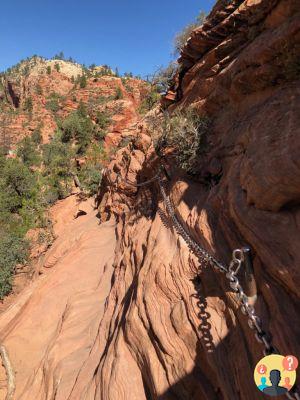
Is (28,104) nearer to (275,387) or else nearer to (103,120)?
(103,120)

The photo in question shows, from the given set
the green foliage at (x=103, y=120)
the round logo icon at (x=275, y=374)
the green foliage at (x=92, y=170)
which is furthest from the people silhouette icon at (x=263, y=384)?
the green foliage at (x=103, y=120)

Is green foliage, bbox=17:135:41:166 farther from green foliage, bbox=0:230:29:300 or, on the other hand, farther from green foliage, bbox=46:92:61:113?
green foliage, bbox=0:230:29:300

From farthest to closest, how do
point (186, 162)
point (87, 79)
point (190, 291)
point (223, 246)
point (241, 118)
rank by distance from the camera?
point (87, 79) < point (186, 162) < point (241, 118) < point (190, 291) < point (223, 246)

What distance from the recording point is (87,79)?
181 ft

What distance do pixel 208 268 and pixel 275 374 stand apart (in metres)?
2.81

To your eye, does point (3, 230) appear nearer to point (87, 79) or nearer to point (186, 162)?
point (186, 162)

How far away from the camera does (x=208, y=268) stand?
428 cm

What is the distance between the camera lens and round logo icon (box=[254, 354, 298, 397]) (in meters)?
1.44

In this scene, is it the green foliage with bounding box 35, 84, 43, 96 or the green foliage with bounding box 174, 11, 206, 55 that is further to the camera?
the green foliage with bounding box 35, 84, 43, 96

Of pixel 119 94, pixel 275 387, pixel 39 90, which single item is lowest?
pixel 275 387

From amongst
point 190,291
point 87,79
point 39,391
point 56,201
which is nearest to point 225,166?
point 190,291

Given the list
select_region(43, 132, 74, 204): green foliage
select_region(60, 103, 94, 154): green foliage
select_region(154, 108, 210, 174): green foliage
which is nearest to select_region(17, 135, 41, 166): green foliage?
select_region(43, 132, 74, 204): green foliage

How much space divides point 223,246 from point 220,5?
18.8ft

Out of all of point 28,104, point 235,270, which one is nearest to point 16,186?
point 235,270
